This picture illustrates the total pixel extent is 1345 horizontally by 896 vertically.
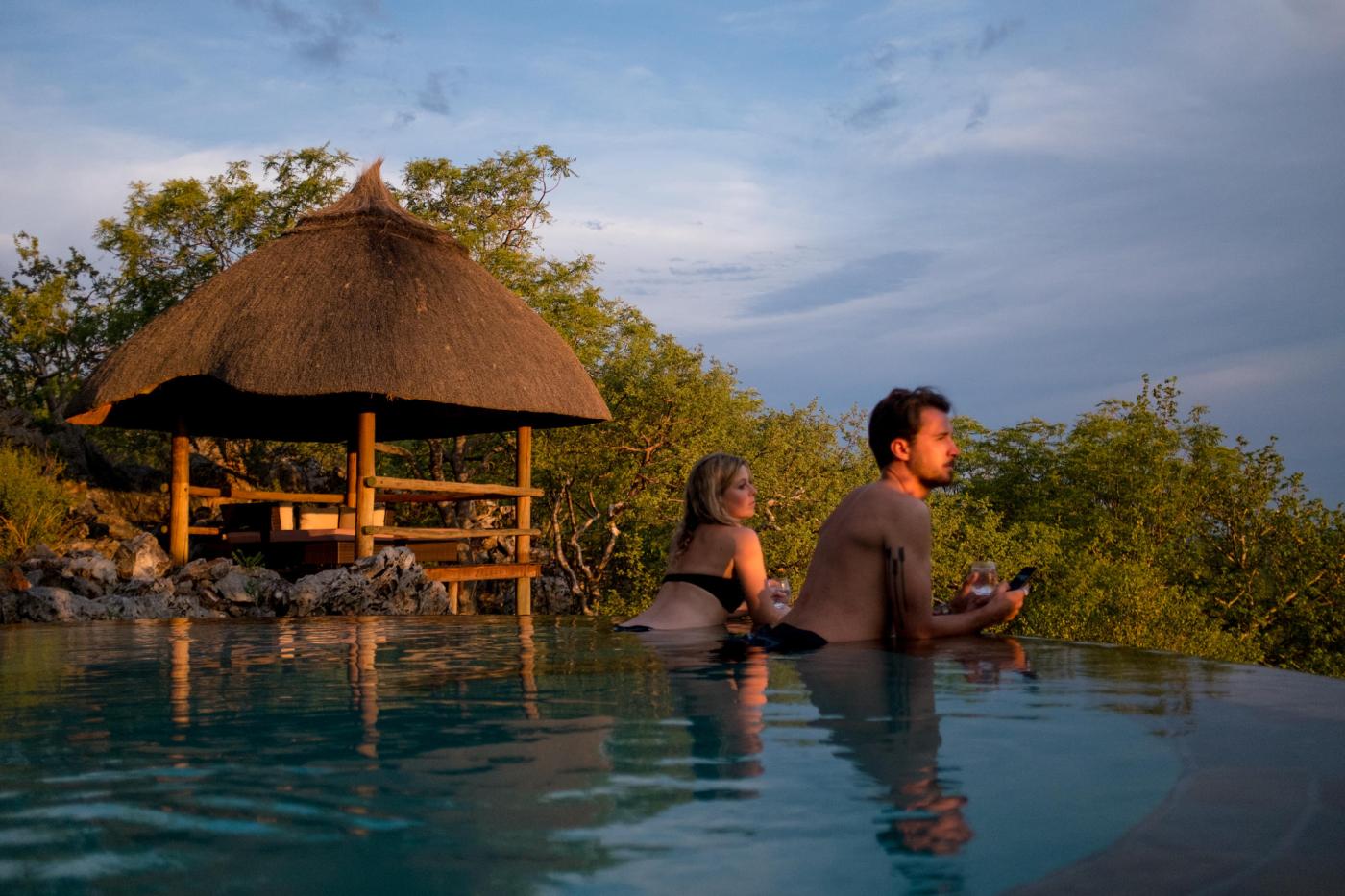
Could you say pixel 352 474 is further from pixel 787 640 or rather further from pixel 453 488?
pixel 787 640

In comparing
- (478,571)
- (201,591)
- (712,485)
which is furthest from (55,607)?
(712,485)

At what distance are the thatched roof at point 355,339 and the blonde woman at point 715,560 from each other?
652cm

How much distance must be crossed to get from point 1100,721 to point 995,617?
3.92ft

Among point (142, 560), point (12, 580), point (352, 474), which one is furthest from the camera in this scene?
point (352, 474)

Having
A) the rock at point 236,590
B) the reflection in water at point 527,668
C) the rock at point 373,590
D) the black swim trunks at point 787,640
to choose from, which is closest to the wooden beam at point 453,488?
the rock at point 373,590

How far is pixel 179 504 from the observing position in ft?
42.6

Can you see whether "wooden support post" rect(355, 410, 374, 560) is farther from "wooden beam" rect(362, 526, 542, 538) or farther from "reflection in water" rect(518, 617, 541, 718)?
"reflection in water" rect(518, 617, 541, 718)

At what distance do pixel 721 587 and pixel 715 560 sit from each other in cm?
16

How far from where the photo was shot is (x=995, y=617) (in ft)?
13.8

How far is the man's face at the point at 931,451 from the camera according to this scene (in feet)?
14.4

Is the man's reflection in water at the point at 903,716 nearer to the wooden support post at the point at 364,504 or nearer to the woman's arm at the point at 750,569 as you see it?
the woman's arm at the point at 750,569

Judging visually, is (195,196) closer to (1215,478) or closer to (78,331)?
(78,331)

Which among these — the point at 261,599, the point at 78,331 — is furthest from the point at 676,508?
the point at 78,331

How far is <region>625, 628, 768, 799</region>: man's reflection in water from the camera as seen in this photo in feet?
8.37
